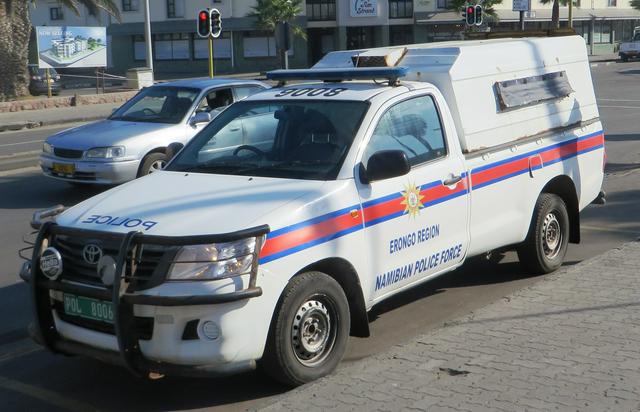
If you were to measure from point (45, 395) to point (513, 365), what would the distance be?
2927 millimetres

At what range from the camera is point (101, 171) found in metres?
12.2

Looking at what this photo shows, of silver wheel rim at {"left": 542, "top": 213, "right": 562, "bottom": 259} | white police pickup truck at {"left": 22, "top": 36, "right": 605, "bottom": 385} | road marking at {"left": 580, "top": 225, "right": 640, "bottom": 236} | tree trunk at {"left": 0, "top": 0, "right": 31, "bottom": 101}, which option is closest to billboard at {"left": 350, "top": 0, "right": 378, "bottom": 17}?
tree trunk at {"left": 0, "top": 0, "right": 31, "bottom": 101}

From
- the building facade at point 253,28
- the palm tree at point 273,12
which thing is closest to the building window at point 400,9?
the building facade at point 253,28

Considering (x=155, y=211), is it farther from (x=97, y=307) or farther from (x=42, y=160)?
(x=42, y=160)

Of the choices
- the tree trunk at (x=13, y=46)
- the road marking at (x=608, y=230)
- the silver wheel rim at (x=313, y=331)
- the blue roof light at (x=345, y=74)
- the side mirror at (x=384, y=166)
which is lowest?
the road marking at (x=608, y=230)

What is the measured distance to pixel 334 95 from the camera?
21.0 ft

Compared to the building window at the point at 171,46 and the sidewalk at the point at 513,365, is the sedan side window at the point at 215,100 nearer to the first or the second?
the sidewalk at the point at 513,365

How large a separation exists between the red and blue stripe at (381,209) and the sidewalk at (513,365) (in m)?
0.84

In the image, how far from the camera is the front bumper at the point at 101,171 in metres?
12.3

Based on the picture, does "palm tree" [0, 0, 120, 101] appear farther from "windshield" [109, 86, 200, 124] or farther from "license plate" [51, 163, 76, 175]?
"license plate" [51, 163, 76, 175]

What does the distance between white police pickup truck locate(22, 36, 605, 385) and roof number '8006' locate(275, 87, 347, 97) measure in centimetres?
2

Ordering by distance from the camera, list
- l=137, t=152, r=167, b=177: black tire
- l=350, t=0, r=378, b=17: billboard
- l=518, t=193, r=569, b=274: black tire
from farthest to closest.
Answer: l=350, t=0, r=378, b=17: billboard
l=137, t=152, r=167, b=177: black tire
l=518, t=193, r=569, b=274: black tire

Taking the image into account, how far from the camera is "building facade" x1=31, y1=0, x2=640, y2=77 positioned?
200 feet

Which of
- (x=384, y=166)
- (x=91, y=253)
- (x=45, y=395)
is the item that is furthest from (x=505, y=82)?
(x=45, y=395)
